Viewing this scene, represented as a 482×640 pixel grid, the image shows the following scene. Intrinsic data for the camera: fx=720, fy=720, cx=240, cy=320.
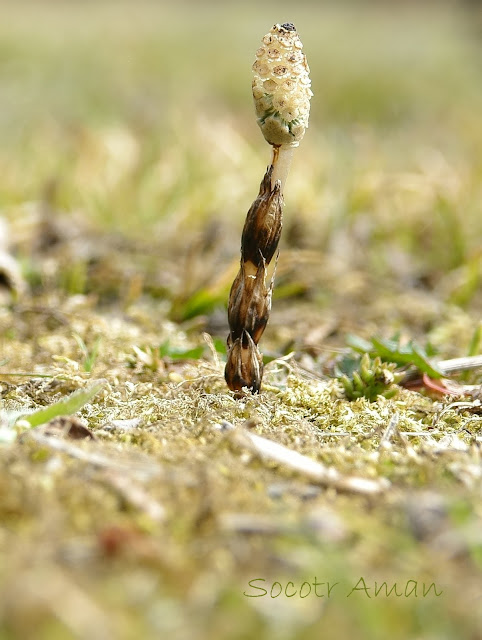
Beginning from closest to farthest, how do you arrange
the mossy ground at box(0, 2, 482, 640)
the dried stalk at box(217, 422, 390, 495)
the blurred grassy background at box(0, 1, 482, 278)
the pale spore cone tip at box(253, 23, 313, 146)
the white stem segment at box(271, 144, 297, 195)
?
the mossy ground at box(0, 2, 482, 640), the dried stalk at box(217, 422, 390, 495), the pale spore cone tip at box(253, 23, 313, 146), the white stem segment at box(271, 144, 297, 195), the blurred grassy background at box(0, 1, 482, 278)

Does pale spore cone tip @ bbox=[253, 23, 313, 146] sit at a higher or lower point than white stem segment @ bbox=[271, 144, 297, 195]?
higher

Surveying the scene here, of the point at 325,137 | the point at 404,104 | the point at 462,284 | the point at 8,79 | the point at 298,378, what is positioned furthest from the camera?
the point at 404,104

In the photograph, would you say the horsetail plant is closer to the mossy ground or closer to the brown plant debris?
the brown plant debris

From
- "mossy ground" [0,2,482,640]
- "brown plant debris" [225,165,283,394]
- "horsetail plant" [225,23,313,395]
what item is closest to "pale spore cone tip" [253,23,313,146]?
"horsetail plant" [225,23,313,395]

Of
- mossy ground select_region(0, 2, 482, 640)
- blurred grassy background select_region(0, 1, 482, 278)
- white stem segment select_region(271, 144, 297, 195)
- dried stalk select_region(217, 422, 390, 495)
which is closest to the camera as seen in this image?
mossy ground select_region(0, 2, 482, 640)

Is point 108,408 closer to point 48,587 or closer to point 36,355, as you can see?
point 36,355

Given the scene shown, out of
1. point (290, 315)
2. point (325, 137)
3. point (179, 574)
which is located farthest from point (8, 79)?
point (179, 574)

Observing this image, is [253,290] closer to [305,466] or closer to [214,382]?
[214,382]
